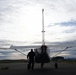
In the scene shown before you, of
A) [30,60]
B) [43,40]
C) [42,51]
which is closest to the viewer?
[30,60]

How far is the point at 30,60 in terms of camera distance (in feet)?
79.9

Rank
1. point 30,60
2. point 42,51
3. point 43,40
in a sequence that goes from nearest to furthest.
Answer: point 30,60
point 42,51
point 43,40

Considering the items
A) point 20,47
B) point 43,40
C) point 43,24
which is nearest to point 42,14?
point 43,24

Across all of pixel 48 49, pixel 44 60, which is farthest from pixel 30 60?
pixel 48 49

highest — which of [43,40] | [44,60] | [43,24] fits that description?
[43,24]

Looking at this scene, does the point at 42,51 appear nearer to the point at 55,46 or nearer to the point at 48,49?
the point at 48,49

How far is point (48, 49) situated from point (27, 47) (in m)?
3.22

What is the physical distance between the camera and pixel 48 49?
2689 centimetres

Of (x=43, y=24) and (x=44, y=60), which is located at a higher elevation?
(x=43, y=24)

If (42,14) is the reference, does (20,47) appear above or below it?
below

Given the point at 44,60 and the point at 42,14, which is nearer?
the point at 44,60

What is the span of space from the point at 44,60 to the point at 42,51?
4.34 feet

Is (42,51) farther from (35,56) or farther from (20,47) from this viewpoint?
(20,47)

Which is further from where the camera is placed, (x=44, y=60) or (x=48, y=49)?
(x=48, y=49)
